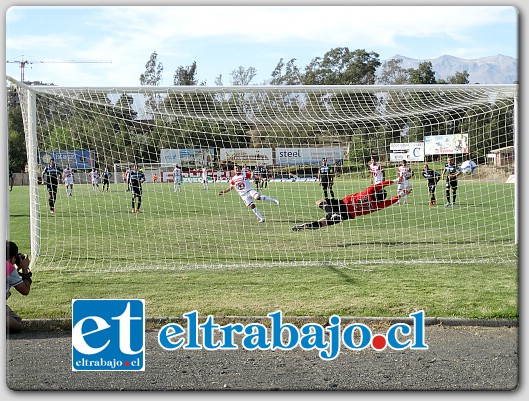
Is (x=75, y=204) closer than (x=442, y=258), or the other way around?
(x=442, y=258)

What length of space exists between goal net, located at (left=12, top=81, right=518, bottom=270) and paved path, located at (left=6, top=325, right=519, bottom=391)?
374 centimetres

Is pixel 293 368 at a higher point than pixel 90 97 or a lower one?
lower

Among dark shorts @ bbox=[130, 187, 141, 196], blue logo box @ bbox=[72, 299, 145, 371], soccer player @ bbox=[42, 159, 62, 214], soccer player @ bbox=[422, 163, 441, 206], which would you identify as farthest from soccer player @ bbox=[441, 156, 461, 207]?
blue logo box @ bbox=[72, 299, 145, 371]

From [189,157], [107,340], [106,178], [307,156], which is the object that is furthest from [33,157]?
[106,178]

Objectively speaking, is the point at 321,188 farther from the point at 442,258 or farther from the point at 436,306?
the point at 436,306

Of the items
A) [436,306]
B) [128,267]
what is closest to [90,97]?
[128,267]

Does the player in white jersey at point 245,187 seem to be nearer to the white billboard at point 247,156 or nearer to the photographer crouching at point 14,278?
the white billboard at point 247,156

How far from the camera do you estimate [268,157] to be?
1336cm

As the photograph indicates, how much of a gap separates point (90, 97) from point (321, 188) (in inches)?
308

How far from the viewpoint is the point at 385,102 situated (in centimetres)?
1040

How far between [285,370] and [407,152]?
10233mm

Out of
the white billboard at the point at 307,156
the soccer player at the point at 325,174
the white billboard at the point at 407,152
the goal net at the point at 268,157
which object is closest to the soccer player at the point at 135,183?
the goal net at the point at 268,157

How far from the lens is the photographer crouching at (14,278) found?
6316mm

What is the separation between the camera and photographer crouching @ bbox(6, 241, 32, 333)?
6.32 meters
